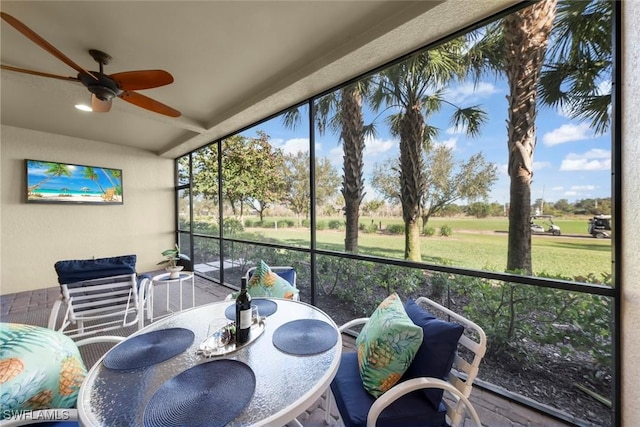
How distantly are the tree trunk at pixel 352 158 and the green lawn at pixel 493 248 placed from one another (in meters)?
0.13

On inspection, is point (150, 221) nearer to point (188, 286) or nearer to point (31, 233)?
point (31, 233)

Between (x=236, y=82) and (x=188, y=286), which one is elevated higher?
(x=236, y=82)

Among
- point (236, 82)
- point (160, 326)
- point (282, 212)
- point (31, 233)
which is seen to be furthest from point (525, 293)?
point (31, 233)

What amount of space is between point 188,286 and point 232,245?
46.7 inches

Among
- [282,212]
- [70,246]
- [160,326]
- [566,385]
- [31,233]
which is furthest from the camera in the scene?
[70,246]

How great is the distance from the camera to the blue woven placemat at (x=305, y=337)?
1.23 metres

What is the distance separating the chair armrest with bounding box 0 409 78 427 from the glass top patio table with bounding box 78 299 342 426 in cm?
11

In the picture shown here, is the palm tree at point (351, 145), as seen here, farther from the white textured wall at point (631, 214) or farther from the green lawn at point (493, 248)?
the white textured wall at point (631, 214)

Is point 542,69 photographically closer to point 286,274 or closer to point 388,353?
point 388,353

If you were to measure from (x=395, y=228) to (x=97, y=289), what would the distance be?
3106 mm

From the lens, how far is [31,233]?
4.36 meters

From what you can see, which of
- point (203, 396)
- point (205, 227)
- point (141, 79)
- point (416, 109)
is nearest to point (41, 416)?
point (203, 396)

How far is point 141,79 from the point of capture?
204 centimetres

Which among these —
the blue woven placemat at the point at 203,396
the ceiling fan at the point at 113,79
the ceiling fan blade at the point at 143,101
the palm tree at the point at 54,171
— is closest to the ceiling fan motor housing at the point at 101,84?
the ceiling fan at the point at 113,79
